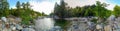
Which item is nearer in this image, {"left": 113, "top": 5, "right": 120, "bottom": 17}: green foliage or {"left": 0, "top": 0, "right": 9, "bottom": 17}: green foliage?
{"left": 113, "top": 5, "right": 120, "bottom": 17}: green foliage

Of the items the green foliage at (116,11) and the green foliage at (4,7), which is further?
the green foliage at (4,7)

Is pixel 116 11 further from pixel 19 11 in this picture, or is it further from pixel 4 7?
pixel 19 11

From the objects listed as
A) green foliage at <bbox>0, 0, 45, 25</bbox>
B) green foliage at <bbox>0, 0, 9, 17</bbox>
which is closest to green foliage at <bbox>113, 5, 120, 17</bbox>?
green foliage at <bbox>0, 0, 45, 25</bbox>

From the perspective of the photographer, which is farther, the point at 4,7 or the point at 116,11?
the point at 4,7

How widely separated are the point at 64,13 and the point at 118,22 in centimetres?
2653

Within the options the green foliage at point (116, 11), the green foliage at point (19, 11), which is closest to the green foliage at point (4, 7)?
the green foliage at point (19, 11)

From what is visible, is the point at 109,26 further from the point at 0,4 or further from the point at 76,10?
the point at 76,10

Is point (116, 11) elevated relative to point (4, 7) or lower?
elevated

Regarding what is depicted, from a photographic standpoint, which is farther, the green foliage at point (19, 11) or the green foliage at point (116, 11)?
the green foliage at point (19, 11)

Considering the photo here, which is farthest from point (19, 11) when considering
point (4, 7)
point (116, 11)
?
point (116, 11)

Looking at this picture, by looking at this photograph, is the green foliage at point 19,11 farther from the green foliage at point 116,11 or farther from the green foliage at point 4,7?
the green foliage at point 116,11

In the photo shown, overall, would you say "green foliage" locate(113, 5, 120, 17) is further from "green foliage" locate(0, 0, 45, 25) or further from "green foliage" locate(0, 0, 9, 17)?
"green foliage" locate(0, 0, 9, 17)

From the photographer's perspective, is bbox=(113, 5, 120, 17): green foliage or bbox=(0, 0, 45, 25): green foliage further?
bbox=(0, 0, 45, 25): green foliage

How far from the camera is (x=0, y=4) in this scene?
29.6 metres
